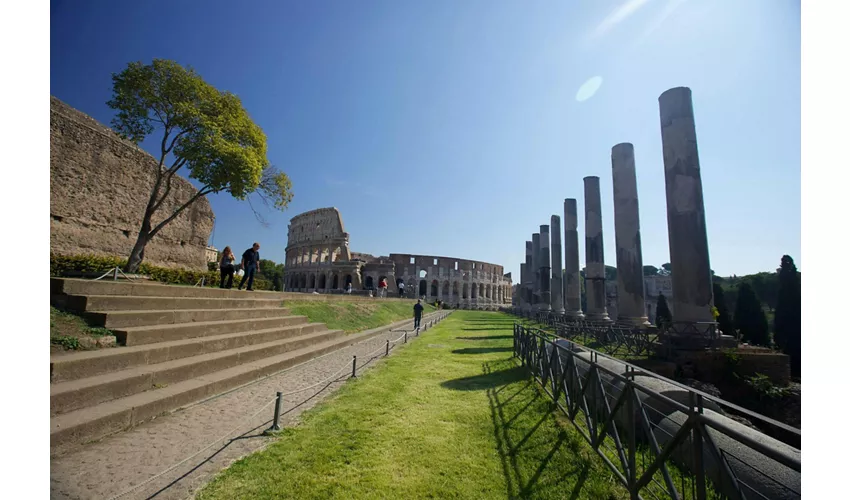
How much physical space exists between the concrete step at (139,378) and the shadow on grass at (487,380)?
12.0 feet

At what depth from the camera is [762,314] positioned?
18.5 metres

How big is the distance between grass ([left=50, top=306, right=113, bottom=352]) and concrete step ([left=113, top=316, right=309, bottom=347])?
24 centimetres

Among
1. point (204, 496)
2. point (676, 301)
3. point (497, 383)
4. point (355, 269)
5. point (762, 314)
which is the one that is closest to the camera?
point (204, 496)

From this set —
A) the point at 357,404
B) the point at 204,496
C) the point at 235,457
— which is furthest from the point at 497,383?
the point at 204,496

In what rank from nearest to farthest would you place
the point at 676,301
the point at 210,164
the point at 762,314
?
the point at 676,301 → the point at 210,164 → the point at 762,314

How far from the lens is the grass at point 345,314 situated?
11570mm

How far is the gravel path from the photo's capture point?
2525 millimetres

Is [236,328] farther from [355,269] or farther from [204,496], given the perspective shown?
[355,269]

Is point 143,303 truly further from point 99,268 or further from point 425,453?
point 99,268

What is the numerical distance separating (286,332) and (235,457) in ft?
18.4

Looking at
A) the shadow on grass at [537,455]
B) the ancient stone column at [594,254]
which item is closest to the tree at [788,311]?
the ancient stone column at [594,254]

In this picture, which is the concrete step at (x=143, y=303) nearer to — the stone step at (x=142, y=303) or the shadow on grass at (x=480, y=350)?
the stone step at (x=142, y=303)

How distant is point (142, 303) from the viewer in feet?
18.5

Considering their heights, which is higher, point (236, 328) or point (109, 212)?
point (109, 212)
